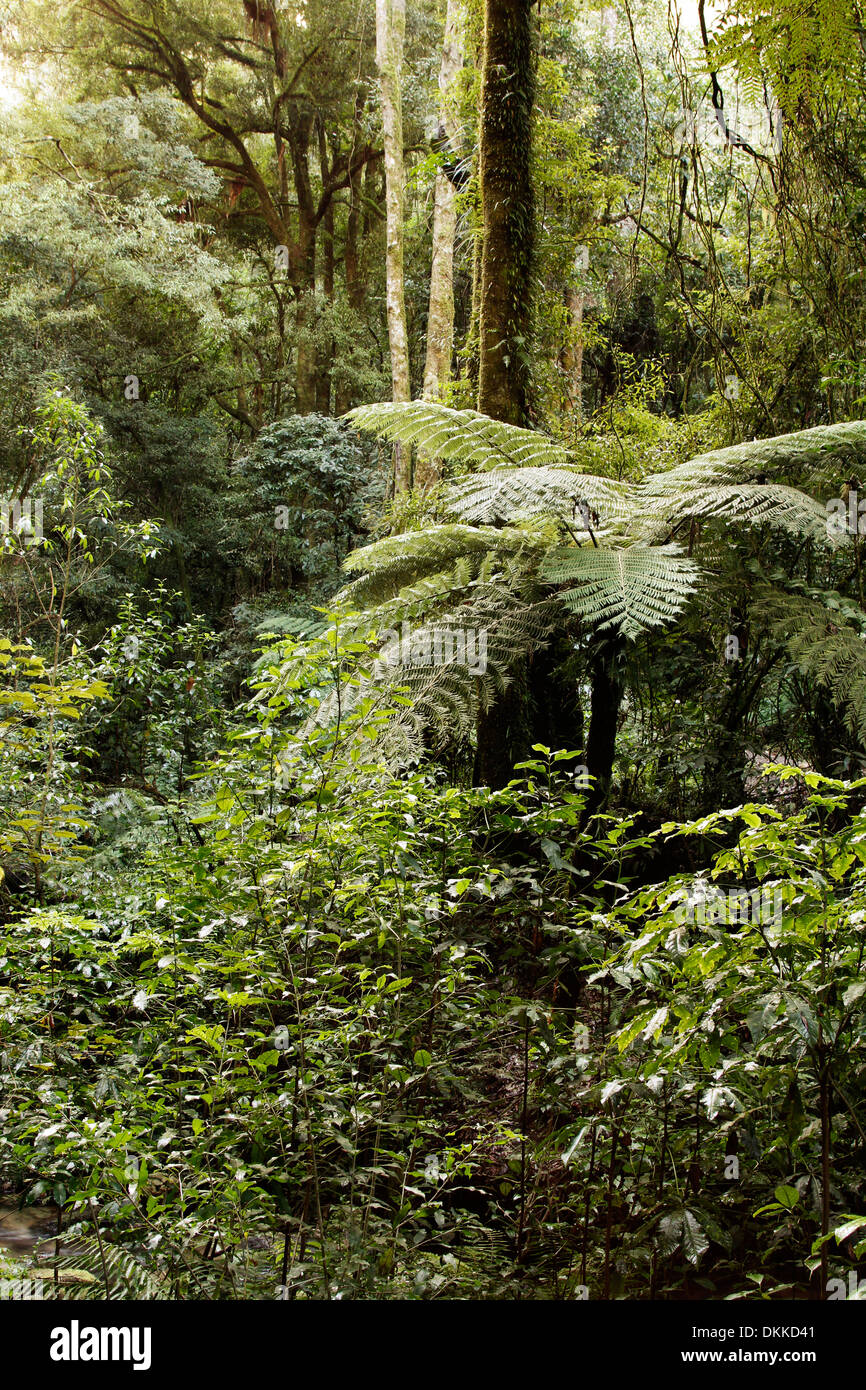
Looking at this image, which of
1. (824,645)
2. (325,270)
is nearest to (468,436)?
(824,645)

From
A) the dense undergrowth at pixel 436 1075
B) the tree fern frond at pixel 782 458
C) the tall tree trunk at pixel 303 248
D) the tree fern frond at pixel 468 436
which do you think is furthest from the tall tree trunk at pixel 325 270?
the dense undergrowth at pixel 436 1075

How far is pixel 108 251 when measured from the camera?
766 centimetres

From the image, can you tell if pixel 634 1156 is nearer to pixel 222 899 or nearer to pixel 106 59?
pixel 222 899

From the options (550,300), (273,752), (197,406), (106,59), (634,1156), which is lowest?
(634,1156)

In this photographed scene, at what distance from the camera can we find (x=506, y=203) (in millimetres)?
3367

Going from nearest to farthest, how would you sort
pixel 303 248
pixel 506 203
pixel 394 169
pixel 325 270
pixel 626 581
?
pixel 626 581, pixel 506 203, pixel 394 169, pixel 303 248, pixel 325 270

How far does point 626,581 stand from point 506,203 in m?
1.91

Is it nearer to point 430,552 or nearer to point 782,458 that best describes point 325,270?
point 430,552

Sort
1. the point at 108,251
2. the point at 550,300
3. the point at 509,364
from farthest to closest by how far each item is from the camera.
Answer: the point at 108,251
the point at 550,300
the point at 509,364

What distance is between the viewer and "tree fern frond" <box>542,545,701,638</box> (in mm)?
2129

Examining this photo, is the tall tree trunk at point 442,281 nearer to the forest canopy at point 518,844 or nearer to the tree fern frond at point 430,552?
the forest canopy at point 518,844

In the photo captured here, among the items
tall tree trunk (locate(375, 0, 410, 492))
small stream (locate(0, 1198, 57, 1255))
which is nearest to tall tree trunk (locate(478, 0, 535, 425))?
small stream (locate(0, 1198, 57, 1255))

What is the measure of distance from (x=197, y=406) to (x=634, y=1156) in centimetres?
1019
